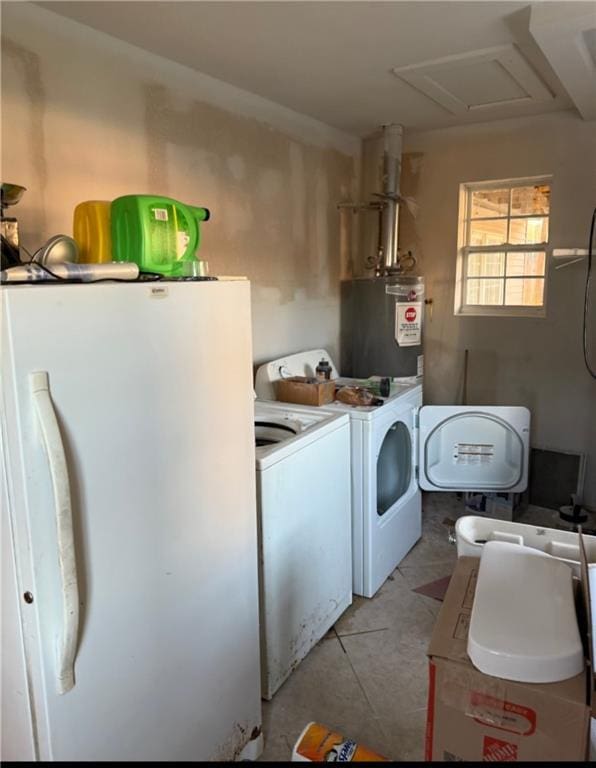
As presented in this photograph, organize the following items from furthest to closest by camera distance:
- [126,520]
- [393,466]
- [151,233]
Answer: [393,466] → [151,233] → [126,520]

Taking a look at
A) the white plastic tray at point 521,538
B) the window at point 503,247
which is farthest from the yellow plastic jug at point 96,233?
the window at point 503,247

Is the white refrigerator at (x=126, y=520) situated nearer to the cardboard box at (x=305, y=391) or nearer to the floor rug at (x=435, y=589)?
the cardboard box at (x=305, y=391)

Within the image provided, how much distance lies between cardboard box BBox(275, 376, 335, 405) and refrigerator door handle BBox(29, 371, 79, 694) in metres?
1.65

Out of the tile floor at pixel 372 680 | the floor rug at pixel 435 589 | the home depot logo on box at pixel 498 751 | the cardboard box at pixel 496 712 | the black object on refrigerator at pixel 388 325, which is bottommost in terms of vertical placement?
the tile floor at pixel 372 680

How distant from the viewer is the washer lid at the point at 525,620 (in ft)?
3.71

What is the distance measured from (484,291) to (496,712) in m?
3.05

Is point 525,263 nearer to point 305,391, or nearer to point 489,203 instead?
point 489,203

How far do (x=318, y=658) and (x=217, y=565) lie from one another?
0.93m

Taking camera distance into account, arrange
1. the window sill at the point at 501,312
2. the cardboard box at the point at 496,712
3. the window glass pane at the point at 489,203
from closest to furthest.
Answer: the cardboard box at the point at 496,712 < the window sill at the point at 501,312 < the window glass pane at the point at 489,203

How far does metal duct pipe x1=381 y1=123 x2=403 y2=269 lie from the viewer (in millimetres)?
3453

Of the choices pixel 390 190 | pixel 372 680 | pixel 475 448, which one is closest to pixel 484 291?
pixel 390 190

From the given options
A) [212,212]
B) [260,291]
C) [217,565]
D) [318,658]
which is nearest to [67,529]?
[217,565]

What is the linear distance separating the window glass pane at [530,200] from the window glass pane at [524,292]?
42cm

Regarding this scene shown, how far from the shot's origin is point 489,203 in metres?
3.72
